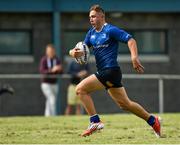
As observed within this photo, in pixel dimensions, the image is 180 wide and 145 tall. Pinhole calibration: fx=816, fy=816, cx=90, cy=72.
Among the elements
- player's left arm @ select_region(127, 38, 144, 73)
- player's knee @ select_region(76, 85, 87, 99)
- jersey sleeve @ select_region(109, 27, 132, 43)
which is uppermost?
jersey sleeve @ select_region(109, 27, 132, 43)

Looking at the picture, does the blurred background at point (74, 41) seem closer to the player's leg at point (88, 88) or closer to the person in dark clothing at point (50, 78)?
the person in dark clothing at point (50, 78)

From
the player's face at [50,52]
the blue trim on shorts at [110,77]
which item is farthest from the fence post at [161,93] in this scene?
the blue trim on shorts at [110,77]

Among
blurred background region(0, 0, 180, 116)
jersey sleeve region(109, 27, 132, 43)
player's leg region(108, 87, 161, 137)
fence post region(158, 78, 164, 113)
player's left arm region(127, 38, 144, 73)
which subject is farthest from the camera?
blurred background region(0, 0, 180, 116)

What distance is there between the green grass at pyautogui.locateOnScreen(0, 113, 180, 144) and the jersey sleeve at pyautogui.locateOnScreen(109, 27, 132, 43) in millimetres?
1600

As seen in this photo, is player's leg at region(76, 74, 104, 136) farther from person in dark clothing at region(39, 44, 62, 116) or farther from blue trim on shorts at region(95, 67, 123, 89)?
person in dark clothing at region(39, 44, 62, 116)

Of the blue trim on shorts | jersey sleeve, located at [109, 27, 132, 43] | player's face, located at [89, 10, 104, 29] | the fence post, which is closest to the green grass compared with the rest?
the blue trim on shorts

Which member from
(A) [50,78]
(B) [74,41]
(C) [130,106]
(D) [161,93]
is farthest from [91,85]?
(B) [74,41]

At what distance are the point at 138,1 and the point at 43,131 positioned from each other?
13049 millimetres

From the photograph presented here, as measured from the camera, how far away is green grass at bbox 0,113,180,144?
41.6ft

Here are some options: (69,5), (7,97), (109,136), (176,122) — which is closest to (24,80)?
(7,97)

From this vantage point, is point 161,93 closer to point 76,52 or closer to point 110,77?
point 76,52

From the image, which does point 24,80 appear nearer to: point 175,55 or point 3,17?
point 3,17

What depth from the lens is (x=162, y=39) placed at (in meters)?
28.4

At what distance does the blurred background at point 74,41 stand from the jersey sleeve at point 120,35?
40.4 ft
